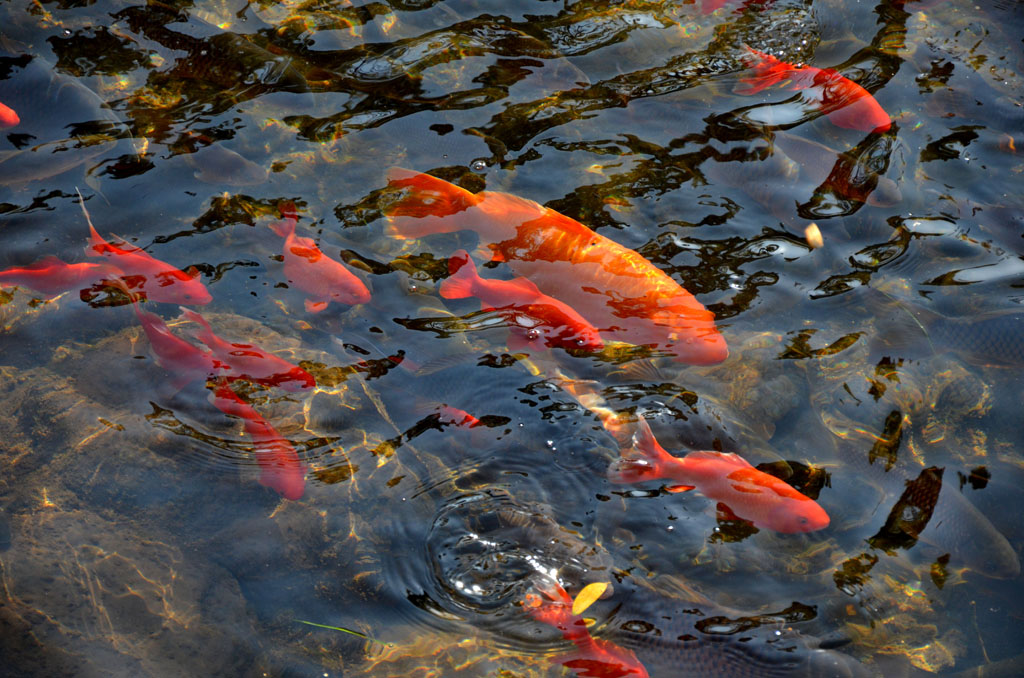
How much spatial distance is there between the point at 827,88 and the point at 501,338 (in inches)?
145

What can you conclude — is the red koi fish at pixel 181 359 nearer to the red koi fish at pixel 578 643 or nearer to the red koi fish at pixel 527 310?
the red koi fish at pixel 527 310

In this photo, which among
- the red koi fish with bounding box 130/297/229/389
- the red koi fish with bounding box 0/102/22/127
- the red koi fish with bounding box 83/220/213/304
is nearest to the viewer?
the red koi fish with bounding box 130/297/229/389

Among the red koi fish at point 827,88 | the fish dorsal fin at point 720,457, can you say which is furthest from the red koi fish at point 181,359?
the red koi fish at point 827,88

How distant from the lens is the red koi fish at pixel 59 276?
503 centimetres

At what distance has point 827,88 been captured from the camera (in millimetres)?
6512

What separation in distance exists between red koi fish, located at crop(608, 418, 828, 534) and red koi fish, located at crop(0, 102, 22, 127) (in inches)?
202

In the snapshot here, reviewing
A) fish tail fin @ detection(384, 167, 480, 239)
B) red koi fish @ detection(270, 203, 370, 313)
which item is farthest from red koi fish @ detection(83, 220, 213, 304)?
fish tail fin @ detection(384, 167, 480, 239)

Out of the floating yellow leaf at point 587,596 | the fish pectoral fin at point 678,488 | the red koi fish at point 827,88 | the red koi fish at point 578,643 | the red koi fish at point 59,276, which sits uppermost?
the red koi fish at point 827,88

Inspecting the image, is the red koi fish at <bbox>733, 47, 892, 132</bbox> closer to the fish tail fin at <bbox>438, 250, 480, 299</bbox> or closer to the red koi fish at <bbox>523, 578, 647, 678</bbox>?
the fish tail fin at <bbox>438, 250, 480, 299</bbox>

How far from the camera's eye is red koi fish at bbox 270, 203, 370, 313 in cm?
Result: 513

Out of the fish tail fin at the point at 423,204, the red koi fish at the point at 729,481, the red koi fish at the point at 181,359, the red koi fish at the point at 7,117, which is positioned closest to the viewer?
the red koi fish at the point at 729,481

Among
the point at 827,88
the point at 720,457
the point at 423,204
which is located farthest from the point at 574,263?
the point at 827,88

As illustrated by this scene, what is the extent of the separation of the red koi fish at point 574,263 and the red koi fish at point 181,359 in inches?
64.1

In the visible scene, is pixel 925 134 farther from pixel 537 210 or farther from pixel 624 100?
pixel 537 210
